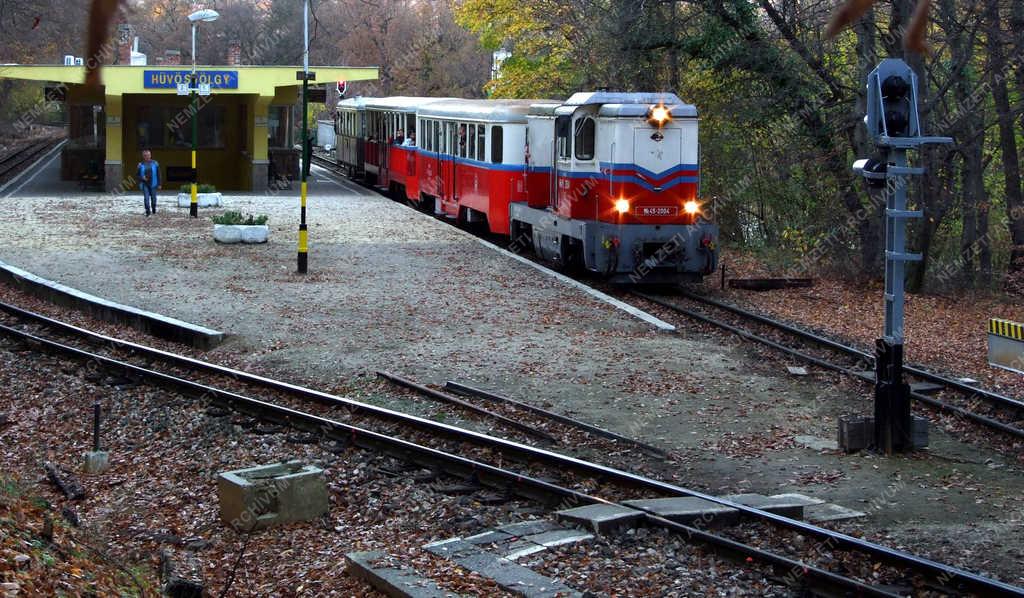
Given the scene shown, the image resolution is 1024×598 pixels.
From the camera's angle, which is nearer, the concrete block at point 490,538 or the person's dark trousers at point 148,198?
the concrete block at point 490,538

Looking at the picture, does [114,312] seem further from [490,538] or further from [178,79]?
[178,79]

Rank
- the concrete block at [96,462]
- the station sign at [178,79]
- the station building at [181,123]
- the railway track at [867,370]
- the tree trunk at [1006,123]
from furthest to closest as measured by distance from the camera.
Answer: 1. the station building at [181,123]
2. the station sign at [178,79]
3. the tree trunk at [1006,123]
4. the railway track at [867,370]
5. the concrete block at [96,462]

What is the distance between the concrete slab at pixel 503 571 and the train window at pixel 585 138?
1348cm

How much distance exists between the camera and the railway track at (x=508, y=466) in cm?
736

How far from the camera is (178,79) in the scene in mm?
37062

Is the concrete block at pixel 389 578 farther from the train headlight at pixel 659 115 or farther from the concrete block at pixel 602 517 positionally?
the train headlight at pixel 659 115

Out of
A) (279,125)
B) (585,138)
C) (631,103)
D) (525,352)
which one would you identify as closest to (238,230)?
(585,138)

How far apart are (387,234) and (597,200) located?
29.3 feet

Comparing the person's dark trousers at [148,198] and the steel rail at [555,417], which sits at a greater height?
the person's dark trousers at [148,198]

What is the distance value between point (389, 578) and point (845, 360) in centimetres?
918

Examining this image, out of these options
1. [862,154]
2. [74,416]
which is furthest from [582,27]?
[74,416]

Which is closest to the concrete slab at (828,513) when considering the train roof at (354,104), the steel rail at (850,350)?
the steel rail at (850,350)

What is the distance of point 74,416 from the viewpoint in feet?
42.9

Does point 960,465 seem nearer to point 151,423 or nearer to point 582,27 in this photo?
point 151,423
